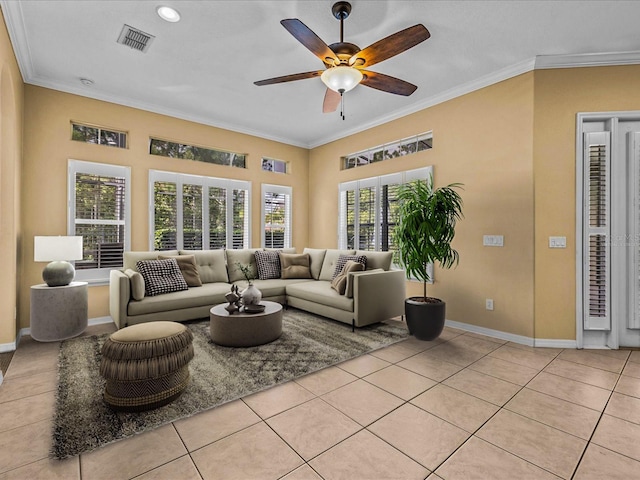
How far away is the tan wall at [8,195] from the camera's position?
3098 millimetres

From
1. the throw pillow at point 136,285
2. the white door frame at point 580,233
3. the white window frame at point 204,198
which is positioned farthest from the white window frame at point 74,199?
the white door frame at point 580,233

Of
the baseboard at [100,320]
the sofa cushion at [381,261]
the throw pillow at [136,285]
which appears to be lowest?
the baseboard at [100,320]

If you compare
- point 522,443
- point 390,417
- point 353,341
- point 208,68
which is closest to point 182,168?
point 208,68

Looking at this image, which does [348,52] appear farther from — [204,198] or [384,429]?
[204,198]

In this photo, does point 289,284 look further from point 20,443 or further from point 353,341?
point 20,443

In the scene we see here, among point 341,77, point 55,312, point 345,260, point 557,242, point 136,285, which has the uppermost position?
point 341,77

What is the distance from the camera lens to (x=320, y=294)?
168 inches

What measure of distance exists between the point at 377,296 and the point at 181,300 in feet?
7.98

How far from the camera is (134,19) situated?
2.85m

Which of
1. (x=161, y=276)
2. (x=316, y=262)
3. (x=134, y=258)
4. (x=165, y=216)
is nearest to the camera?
(x=161, y=276)

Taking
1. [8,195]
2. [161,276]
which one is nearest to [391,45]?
[161,276]

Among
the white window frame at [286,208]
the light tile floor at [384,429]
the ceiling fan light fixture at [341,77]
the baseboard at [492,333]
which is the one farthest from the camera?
the white window frame at [286,208]

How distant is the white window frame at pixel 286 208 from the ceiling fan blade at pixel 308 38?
145 inches

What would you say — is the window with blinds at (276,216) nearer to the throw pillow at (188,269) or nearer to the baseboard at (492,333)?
the throw pillow at (188,269)
